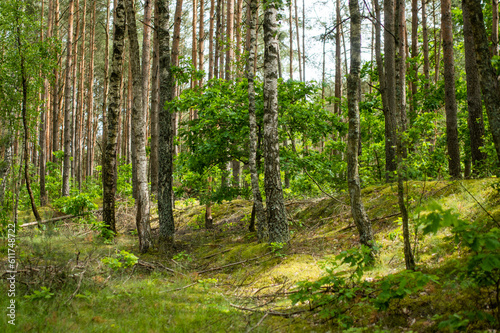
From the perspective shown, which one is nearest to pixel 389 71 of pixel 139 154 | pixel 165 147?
pixel 165 147

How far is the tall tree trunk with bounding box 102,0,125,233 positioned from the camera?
8828 mm

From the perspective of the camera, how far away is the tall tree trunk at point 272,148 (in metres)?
6.54

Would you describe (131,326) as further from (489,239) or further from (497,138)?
(497,138)

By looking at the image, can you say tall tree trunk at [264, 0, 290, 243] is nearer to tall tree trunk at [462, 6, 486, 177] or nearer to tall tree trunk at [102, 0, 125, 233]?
tall tree trunk at [102, 0, 125, 233]

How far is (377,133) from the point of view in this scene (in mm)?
13086

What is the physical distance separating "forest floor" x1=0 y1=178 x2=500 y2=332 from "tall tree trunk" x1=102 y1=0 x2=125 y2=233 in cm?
183

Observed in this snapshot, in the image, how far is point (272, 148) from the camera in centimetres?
661

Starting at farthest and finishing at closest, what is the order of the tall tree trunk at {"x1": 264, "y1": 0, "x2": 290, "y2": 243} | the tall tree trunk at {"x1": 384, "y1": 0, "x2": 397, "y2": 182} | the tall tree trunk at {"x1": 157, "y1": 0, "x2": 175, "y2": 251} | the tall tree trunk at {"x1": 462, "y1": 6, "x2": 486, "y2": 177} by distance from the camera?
the tall tree trunk at {"x1": 384, "y1": 0, "x2": 397, "y2": 182} < the tall tree trunk at {"x1": 157, "y1": 0, "x2": 175, "y2": 251} < the tall tree trunk at {"x1": 462, "y1": 6, "x2": 486, "y2": 177} < the tall tree trunk at {"x1": 264, "y1": 0, "x2": 290, "y2": 243}

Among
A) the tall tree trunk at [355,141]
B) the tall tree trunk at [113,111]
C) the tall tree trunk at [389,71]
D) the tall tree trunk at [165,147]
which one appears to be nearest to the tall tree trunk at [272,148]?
the tall tree trunk at [355,141]

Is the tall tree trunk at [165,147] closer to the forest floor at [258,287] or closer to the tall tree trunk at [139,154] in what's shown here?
the tall tree trunk at [139,154]

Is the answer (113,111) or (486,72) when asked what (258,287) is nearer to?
(486,72)

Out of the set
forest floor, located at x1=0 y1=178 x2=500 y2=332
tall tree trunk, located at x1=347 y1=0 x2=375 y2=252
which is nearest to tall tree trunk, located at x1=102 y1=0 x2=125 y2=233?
forest floor, located at x1=0 y1=178 x2=500 y2=332

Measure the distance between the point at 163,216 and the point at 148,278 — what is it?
2664 mm

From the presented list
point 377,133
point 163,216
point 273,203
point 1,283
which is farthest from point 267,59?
point 377,133
